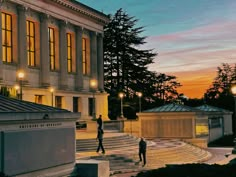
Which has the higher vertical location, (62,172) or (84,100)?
Answer: (84,100)

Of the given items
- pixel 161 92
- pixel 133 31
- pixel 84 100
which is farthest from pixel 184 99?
pixel 84 100

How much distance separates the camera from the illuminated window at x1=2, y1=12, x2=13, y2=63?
45.9 meters

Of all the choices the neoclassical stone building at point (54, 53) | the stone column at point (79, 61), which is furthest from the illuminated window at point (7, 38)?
the stone column at point (79, 61)

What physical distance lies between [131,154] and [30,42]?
23.7 m

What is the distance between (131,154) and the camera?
3089 centimetres

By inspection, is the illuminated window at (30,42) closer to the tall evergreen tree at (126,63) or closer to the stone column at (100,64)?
the stone column at (100,64)

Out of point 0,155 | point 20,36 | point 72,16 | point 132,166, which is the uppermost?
point 72,16

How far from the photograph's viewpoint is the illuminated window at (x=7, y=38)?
45.9 meters

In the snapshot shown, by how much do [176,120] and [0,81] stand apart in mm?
16990

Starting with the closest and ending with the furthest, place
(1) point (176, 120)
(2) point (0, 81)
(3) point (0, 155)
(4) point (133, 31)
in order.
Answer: (3) point (0, 155) < (2) point (0, 81) < (1) point (176, 120) < (4) point (133, 31)

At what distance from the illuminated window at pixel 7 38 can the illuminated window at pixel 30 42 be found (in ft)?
9.71

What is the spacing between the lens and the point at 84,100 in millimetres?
59625

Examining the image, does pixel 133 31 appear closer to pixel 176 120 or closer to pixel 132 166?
pixel 176 120

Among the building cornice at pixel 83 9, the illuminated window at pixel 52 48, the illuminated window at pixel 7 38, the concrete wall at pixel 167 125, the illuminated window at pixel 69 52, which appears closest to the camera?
the concrete wall at pixel 167 125
